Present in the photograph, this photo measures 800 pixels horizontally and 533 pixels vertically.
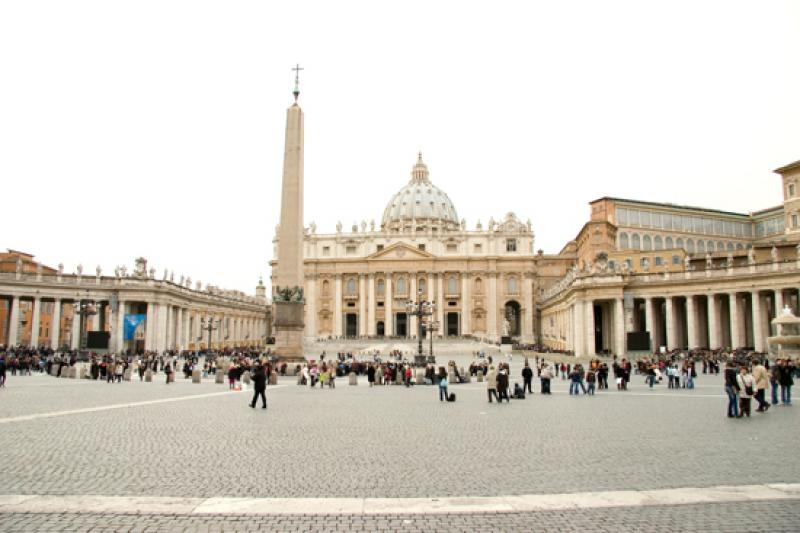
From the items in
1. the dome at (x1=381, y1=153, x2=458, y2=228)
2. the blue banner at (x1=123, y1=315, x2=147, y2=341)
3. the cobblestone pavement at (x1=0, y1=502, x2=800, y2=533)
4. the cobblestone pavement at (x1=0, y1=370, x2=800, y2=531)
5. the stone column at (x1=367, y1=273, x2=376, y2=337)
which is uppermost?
the dome at (x1=381, y1=153, x2=458, y2=228)

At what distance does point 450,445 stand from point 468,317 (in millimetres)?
84575

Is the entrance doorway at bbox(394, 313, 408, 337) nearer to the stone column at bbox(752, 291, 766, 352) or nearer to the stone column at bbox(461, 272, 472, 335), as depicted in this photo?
the stone column at bbox(461, 272, 472, 335)

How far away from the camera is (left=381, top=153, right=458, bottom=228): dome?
12238cm

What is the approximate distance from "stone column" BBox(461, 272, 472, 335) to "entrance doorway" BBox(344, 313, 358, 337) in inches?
624

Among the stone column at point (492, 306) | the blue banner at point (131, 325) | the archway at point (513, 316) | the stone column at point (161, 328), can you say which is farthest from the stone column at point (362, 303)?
the blue banner at point (131, 325)

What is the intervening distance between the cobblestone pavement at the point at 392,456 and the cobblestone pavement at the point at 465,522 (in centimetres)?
3

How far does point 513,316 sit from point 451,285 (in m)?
10.9

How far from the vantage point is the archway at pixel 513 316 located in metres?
95.7

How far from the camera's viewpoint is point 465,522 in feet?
18.8

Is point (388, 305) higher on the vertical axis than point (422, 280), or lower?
lower

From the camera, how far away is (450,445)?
32.2 ft

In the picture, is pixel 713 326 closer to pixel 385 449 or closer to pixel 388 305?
pixel 385 449

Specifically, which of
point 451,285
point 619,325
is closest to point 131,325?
point 619,325

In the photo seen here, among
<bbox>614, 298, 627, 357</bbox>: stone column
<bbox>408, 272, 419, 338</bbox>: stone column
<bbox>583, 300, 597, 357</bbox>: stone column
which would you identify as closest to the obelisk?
<bbox>583, 300, 597, 357</bbox>: stone column
